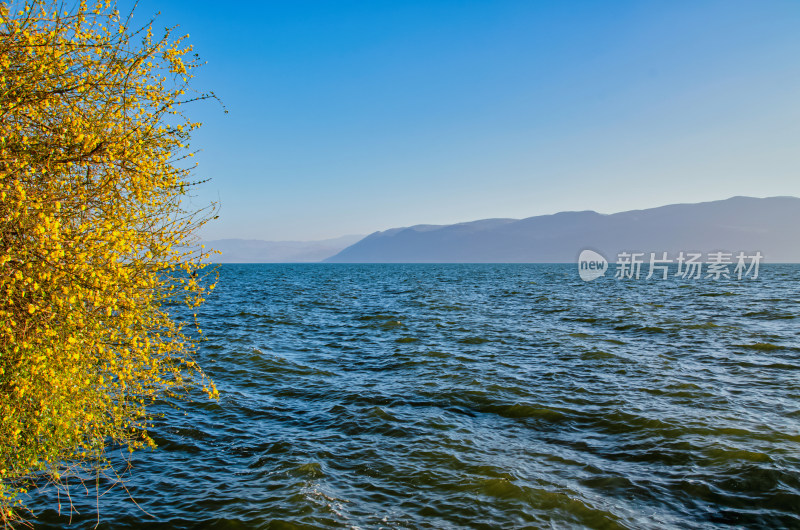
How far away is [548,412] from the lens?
15195mm

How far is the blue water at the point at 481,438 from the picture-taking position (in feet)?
31.8

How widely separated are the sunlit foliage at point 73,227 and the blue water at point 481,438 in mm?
3004

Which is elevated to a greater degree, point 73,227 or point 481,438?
point 73,227

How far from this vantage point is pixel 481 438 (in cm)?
1338

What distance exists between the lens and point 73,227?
8.52m

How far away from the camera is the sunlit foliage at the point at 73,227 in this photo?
7.53m

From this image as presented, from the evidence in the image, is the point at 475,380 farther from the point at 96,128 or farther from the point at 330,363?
the point at 96,128

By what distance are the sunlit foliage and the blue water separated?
3.00 meters

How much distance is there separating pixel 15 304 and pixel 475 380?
15.2 metres

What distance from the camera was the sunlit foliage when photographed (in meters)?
7.53

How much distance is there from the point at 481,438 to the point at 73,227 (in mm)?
11154

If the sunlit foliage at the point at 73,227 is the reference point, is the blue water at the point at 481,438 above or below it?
below

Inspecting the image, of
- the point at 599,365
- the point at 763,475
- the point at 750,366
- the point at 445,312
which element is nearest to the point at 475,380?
the point at 599,365

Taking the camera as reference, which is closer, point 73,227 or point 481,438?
point 73,227
